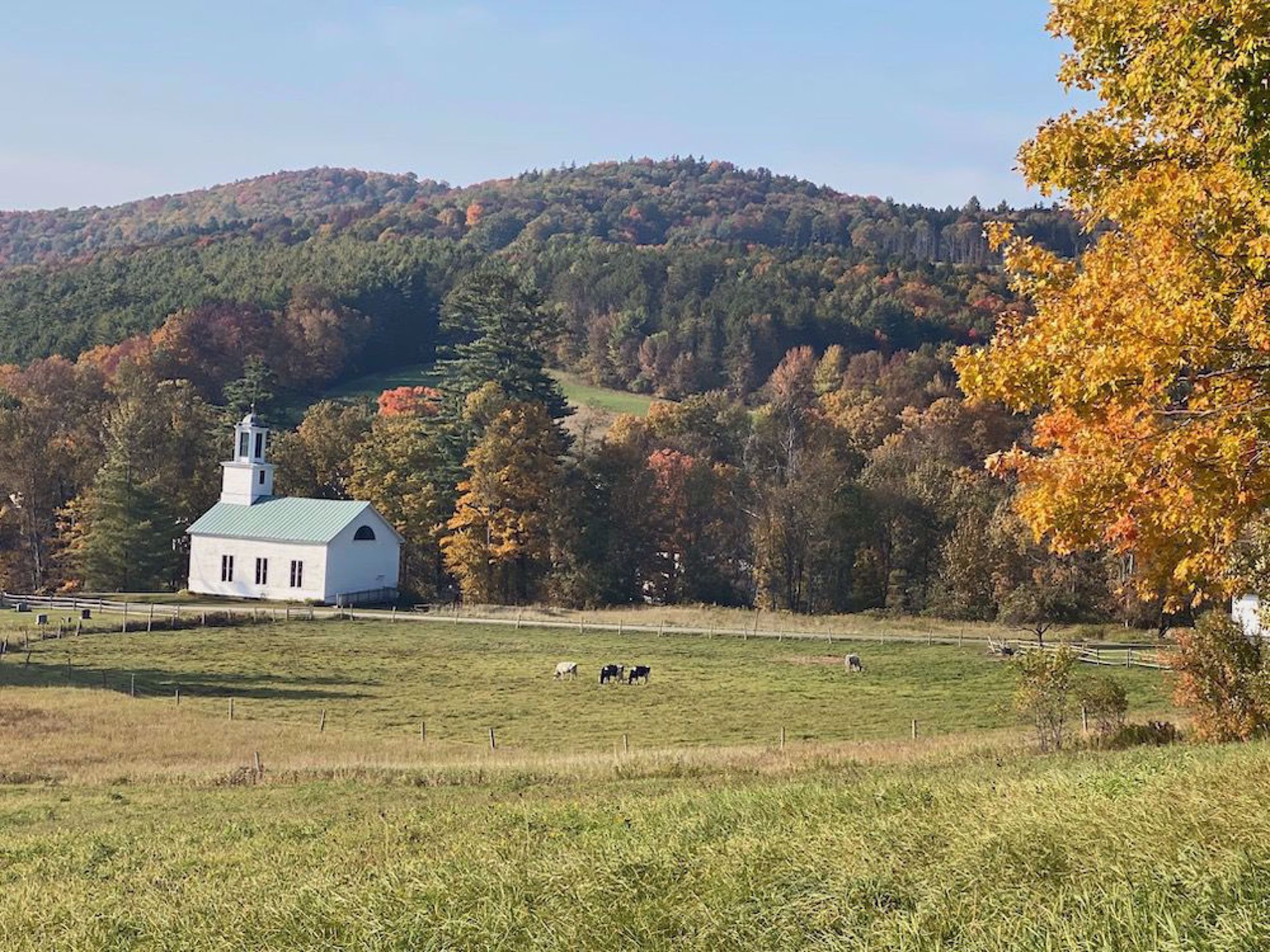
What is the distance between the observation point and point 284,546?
6744 centimetres

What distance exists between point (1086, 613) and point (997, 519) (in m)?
6.97

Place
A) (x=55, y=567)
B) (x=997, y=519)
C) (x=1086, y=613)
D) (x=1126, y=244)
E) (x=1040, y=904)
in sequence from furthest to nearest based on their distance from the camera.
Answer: (x=55, y=567) → (x=997, y=519) → (x=1086, y=613) → (x=1126, y=244) → (x=1040, y=904)

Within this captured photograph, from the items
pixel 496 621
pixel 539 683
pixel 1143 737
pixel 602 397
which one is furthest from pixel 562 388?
pixel 1143 737

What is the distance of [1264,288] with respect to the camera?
11.3 m

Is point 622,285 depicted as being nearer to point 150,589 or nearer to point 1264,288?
point 150,589

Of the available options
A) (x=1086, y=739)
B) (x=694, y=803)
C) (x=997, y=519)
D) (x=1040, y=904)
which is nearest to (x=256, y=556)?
(x=997, y=519)

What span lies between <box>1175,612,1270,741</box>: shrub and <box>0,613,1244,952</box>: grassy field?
11.4 ft

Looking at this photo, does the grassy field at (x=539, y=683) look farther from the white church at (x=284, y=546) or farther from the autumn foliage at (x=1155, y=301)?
the autumn foliage at (x=1155, y=301)

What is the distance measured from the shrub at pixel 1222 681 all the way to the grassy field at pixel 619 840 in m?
3.48

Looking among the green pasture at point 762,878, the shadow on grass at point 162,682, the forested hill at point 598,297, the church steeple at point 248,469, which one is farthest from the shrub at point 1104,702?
the forested hill at point 598,297

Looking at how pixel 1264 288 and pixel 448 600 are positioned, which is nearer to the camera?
pixel 1264 288

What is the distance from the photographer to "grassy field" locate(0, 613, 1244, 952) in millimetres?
6250

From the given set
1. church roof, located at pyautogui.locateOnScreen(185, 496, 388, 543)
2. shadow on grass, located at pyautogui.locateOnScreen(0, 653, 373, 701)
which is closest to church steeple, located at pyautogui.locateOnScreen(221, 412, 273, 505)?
church roof, located at pyautogui.locateOnScreen(185, 496, 388, 543)

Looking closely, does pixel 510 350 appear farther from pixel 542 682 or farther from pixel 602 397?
pixel 542 682
